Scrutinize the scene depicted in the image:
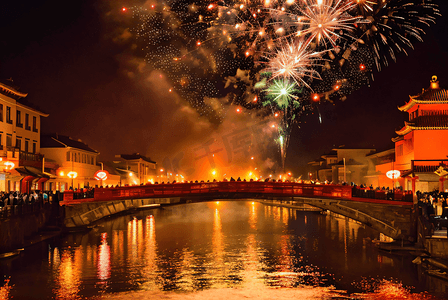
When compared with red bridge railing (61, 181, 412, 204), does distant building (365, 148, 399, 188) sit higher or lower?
higher

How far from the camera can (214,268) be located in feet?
103

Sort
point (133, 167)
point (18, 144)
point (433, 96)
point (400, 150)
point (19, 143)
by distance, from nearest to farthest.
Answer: point (18, 144)
point (19, 143)
point (433, 96)
point (400, 150)
point (133, 167)

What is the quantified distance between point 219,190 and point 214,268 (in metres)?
11.9

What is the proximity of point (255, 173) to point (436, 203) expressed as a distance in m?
107

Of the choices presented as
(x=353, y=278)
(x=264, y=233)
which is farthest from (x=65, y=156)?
(x=353, y=278)

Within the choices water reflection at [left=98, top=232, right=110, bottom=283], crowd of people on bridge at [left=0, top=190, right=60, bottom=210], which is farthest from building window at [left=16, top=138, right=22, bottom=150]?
water reflection at [left=98, top=232, right=110, bottom=283]

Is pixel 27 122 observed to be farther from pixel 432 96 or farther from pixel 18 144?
pixel 432 96

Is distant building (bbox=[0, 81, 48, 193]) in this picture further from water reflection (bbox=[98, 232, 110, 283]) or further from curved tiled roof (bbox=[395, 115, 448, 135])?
curved tiled roof (bbox=[395, 115, 448, 135])

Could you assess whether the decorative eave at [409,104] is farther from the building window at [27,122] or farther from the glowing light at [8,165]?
the building window at [27,122]

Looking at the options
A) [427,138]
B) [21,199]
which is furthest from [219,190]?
[427,138]

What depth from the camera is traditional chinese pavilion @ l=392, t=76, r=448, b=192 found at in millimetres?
48938

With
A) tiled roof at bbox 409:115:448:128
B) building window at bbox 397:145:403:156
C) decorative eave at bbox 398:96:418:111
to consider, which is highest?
decorative eave at bbox 398:96:418:111

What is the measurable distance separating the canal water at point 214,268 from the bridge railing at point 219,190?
4849 millimetres

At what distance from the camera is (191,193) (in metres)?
42.8
